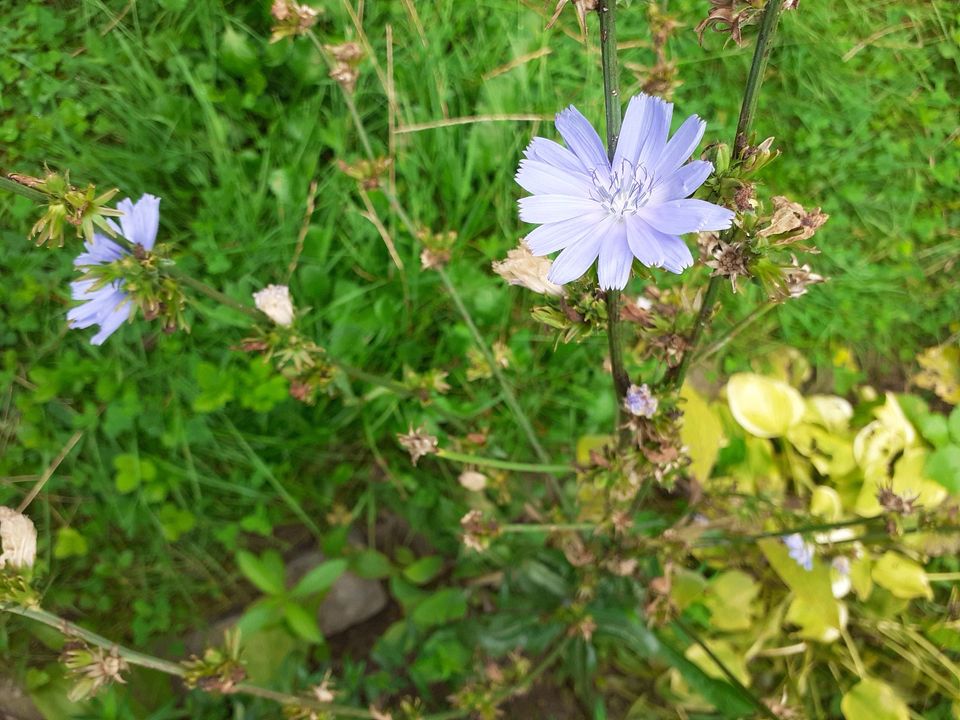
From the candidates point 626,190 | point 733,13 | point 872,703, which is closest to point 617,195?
point 626,190

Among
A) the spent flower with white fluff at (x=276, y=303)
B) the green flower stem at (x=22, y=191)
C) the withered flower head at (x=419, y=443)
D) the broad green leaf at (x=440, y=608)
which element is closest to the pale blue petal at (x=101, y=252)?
the green flower stem at (x=22, y=191)

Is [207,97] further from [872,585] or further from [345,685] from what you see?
[872,585]

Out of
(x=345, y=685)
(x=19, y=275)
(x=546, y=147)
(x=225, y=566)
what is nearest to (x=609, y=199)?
(x=546, y=147)

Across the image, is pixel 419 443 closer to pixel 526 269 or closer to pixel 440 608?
pixel 526 269

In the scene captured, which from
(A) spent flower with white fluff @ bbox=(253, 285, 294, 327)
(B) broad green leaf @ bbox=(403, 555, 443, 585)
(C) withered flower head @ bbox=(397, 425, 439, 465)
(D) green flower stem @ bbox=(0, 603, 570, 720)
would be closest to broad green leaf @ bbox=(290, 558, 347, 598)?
(B) broad green leaf @ bbox=(403, 555, 443, 585)

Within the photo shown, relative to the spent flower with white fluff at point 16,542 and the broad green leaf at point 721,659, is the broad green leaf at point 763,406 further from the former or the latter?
the spent flower with white fluff at point 16,542

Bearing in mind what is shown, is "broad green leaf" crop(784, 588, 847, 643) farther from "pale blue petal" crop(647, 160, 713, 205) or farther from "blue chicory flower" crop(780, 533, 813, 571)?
"pale blue petal" crop(647, 160, 713, 205)
